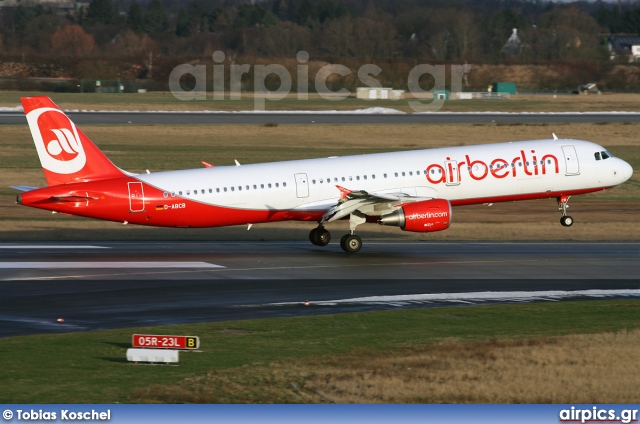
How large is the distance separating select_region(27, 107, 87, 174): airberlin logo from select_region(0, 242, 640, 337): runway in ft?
11.9

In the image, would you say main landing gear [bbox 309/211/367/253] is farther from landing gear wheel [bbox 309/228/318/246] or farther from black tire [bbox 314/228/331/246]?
landing gear wheel [bbox 309/228/318/246]

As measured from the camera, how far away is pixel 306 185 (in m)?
42.4

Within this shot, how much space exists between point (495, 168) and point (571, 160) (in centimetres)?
385

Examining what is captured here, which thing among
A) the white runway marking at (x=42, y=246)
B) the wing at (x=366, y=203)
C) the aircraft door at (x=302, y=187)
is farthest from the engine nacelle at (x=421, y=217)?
the white runway marking at (x=42, y=246)

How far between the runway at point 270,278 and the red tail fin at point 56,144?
3.29 m

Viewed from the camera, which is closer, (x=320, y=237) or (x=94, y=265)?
(x=94, y=265)

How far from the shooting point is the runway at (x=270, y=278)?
30.2 m

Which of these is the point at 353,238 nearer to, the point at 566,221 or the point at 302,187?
the point at 302,187

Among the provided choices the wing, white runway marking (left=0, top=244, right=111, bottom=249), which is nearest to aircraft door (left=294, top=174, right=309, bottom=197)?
the wing

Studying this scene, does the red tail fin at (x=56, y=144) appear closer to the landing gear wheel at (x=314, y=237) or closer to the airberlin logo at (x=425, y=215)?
the landing gear wheel at (x=314, y=237)

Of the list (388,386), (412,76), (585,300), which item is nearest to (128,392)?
(388,386)

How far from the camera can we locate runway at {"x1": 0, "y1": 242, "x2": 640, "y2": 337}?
99.2 ft

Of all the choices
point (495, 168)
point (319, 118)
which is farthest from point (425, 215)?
point (319, 118)

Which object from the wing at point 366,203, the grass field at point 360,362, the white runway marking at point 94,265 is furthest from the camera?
the wing at point 366,203
